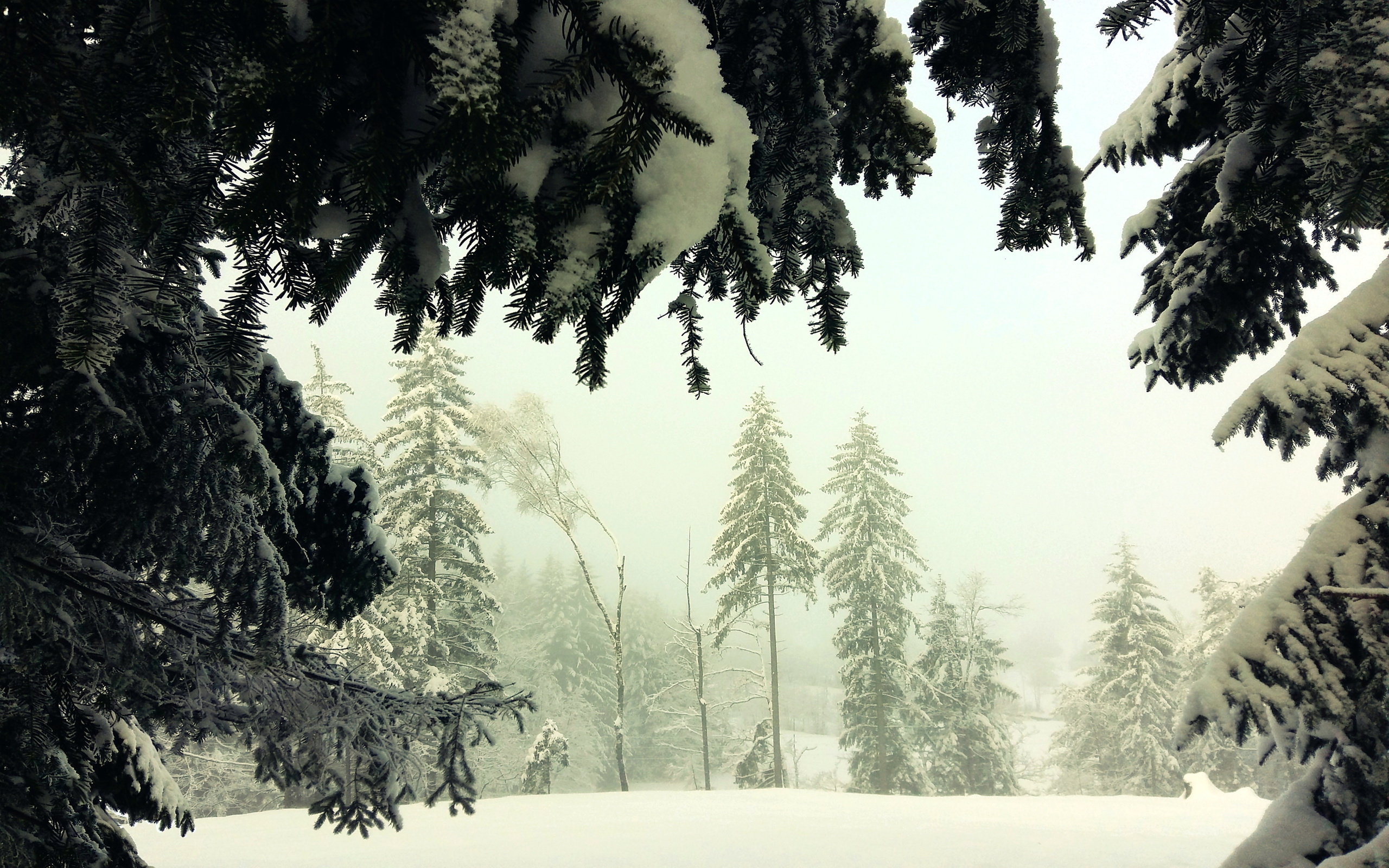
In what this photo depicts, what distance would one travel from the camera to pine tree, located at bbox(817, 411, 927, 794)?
66.1ft

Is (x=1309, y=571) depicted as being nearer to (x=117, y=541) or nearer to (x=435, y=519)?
→ (x=117, y=541)

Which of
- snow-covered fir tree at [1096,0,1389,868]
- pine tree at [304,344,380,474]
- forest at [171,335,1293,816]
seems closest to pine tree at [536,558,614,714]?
forest at [171,335,1293,816]

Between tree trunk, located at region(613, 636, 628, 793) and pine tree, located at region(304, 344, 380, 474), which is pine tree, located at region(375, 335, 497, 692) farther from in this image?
tree trunk, located at region(613, 636, 628, 793)

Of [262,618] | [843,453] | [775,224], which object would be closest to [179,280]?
[775,224]

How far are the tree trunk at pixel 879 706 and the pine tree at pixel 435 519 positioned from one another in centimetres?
1162

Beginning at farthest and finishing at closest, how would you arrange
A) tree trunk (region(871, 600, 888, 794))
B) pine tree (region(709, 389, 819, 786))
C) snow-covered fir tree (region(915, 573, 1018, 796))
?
snow-covered fir tree (region(915, 573, 1018, 796))
tree trunk (region(871, 600, 888, 794))
pine tree (region(709, 389, 819, 786))

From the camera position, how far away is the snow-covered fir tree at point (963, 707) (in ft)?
73.3

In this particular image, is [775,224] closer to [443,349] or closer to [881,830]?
[881,830]

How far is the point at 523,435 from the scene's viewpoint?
56.5 ft

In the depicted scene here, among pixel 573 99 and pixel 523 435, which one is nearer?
pixel 573 99

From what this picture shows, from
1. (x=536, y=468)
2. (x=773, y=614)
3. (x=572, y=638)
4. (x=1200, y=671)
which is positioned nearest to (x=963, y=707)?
(x=1200, y=671)

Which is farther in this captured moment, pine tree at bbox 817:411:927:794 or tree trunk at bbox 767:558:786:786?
pine tree at bbox 817:411:927:794

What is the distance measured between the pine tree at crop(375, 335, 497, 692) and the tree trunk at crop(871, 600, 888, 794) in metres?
11.6

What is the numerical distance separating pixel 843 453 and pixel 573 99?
799 inches
